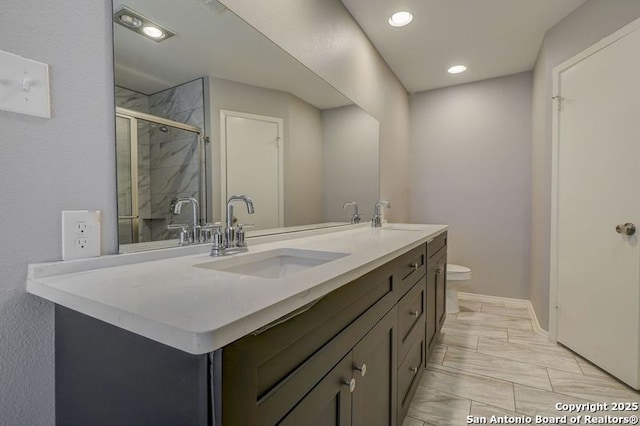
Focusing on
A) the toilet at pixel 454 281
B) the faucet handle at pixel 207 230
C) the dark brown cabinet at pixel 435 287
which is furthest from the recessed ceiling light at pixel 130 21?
the toilet at pixel 454 281

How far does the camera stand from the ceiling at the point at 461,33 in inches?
81.5

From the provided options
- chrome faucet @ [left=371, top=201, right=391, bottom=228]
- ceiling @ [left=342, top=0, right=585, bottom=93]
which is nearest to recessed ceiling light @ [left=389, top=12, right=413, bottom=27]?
ceiling @ [left=342, top=0, right=585, bottom=93]

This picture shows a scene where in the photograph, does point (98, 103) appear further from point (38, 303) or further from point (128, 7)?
point (38, 303)

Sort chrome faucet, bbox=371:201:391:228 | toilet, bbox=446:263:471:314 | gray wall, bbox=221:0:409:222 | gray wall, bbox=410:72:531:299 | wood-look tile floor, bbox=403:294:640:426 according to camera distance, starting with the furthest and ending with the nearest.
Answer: gray wall, bbox=410:72:531:299
toilet, bbox=446:263:471:314
chrome faucet, bbox=371:201:391:228
wood-look tile floor, bbox=403:294:640:426
gray wall, bbox=221:0:409:222

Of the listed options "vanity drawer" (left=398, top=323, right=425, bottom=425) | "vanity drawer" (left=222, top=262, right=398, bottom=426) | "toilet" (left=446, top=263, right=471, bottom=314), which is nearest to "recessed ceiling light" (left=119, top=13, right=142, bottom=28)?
"vanity drawer" (left=222, top=262, right=398, bottom=426)

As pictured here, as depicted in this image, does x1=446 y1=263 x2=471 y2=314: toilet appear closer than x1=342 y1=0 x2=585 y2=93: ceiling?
No

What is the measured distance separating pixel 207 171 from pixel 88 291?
0.65 m

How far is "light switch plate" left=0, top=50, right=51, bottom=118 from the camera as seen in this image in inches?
24.5

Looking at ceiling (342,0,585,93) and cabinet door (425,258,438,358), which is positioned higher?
ceiling (342,0,585,93)

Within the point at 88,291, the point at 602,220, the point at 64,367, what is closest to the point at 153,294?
the point at 88,291

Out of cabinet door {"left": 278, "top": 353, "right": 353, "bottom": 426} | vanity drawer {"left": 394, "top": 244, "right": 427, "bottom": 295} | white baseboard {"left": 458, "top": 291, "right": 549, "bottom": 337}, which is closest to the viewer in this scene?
cabinet door {"left": 278, "top": 353, "right": 353, "bottom": 426}

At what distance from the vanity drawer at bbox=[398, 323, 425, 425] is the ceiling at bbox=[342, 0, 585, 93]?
6.77 ft

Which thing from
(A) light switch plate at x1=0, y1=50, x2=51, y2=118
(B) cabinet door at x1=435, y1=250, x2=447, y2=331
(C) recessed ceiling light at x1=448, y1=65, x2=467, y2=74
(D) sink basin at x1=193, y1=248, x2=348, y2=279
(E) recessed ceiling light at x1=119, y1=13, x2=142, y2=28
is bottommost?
(B) cabinet door at x1=435, y1=250, x2=447, y2=331

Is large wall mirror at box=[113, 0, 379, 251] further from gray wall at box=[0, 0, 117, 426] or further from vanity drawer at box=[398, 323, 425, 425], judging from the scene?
vanity drawer at box=[398, 323, 425, 425]
